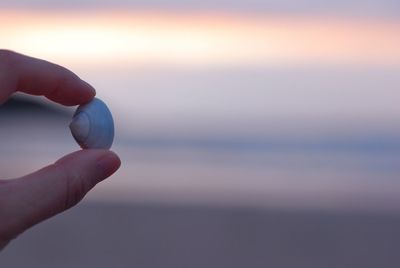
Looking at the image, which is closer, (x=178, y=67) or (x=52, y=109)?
(x=52, y=109)

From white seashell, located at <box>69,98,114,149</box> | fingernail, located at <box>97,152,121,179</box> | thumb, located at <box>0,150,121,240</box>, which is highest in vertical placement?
white seashell, located at <box>69,98,114,149</box>

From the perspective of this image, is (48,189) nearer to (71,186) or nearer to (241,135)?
(71,186)

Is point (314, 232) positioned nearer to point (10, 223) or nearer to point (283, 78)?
point (283, 78)

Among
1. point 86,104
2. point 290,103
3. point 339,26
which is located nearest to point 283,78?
point 290,103

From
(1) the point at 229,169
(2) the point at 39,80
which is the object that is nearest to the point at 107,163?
(2) the point at 39,80

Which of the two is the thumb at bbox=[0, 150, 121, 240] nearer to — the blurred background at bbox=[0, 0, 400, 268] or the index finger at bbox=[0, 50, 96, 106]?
the index finger at bbox=[0, 50, 96, 106]

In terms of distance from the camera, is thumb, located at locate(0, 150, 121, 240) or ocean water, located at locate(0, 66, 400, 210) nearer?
thumb, located at locate(0, 150, 121, 240)

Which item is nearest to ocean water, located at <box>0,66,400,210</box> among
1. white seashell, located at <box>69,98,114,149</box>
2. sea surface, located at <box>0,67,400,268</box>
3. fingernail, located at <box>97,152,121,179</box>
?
sea surface, located at <box>0,67,400,268</box>
